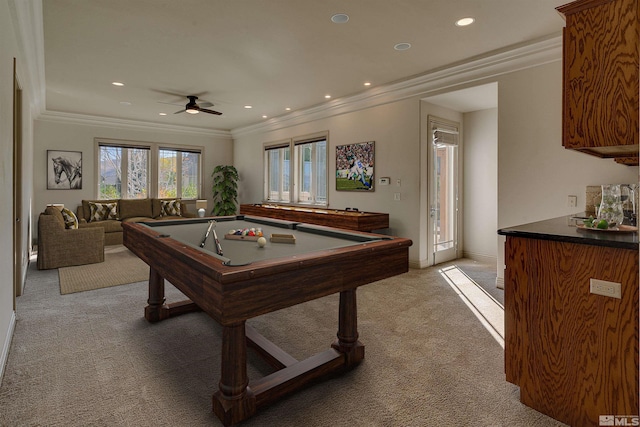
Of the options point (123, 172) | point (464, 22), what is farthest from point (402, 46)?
point (123, 172)

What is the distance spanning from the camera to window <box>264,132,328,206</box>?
21.3 feet

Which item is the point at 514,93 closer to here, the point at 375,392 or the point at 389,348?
the point at 389,348

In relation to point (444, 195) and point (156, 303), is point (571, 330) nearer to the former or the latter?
point (156, 303)

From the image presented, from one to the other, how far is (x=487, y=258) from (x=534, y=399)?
3.93 metres

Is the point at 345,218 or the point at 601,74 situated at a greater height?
the point at 601,74

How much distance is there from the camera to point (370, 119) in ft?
17.7

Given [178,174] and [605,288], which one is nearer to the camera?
[605,288]

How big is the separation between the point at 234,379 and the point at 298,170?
218 inches

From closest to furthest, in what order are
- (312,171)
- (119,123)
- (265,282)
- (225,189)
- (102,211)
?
(265,282), (312,171), (102,211), (119,123), (225,189)

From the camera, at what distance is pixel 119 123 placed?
7375 mm

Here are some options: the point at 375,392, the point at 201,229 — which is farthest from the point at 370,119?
the point at 375,392

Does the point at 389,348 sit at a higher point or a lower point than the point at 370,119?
lower

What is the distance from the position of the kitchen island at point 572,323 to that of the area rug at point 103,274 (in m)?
4.10

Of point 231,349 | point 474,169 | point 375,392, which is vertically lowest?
point 375,392
